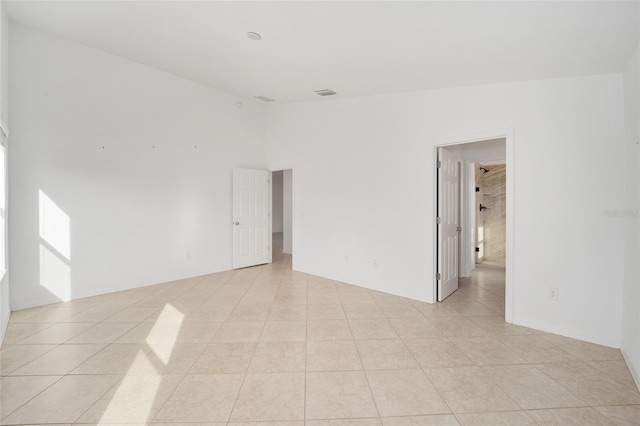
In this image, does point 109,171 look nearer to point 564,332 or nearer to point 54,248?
point 54,248

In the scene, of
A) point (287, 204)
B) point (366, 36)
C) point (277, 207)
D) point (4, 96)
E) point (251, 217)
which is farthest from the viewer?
point (277, 207)

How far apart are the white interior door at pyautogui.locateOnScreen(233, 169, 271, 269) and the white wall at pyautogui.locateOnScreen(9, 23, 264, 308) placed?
0.16 m

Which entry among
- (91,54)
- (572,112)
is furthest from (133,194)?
(572,112)

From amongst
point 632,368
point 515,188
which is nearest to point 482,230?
point 515,188

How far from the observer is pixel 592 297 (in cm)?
293

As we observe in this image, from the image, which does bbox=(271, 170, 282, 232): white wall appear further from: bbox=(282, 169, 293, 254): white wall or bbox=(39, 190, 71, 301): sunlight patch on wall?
bbox=(39, 190, 71, 301): sunlight patch on wall

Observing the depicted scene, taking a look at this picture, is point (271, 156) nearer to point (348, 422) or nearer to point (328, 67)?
point (328, 67)

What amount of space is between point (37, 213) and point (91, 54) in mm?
2174

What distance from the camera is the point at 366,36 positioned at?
2.94m

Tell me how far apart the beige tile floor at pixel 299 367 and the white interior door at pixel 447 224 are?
0.44 meters

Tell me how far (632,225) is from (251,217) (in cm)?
534

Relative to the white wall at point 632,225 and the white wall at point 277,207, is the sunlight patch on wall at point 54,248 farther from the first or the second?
the white wall at point 277,207

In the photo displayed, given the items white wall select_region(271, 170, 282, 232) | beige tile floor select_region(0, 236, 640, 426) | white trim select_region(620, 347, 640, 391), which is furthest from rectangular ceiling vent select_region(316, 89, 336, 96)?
white wall select_region(271, 170, 282, 232)

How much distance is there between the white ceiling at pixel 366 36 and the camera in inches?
94.3
